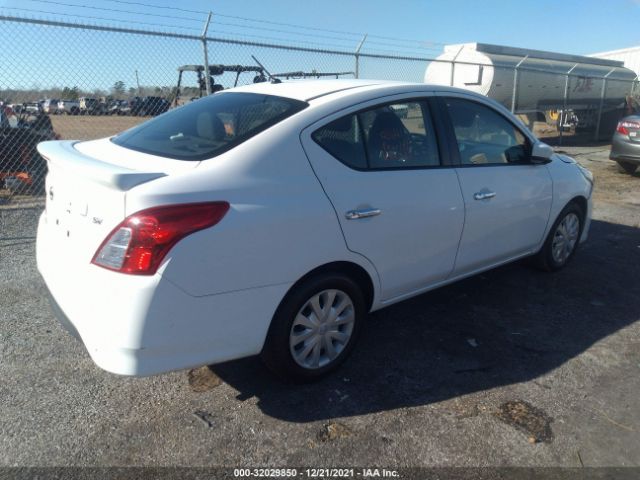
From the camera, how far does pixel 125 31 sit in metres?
6.01

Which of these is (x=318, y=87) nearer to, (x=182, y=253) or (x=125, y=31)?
(x=182, y=253)

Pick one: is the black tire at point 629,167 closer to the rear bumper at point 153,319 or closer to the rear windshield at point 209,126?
the rear windshield at point 209,126

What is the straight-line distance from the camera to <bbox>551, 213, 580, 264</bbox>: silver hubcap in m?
4.61

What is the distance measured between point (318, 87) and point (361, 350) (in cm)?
173

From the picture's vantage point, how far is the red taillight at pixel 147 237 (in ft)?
7.10

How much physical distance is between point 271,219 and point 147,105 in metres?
6.06

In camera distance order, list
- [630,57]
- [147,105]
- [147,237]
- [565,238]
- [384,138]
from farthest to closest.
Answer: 1. [630,57]
2. [147,105]
3. [565,238]
4. [384,138]
5. [147,237]

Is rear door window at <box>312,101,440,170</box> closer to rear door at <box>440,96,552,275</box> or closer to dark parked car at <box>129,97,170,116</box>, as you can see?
rear door at <box>440,96,552,275</box>

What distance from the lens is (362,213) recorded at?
2.82 meters

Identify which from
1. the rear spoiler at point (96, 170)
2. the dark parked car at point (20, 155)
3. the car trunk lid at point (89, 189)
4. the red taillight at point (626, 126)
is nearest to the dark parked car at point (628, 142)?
the red taillight at point (626, 126)

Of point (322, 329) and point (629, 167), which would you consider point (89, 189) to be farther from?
point (629, 167)

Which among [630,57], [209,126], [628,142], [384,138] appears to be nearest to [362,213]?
[384,138]

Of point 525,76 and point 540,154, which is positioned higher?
point 525,76

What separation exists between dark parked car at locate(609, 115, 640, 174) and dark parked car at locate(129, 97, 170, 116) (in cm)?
852
